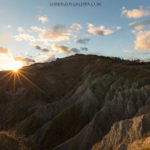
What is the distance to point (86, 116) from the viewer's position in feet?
108

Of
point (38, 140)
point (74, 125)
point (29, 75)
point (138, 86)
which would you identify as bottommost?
point (38, 140)

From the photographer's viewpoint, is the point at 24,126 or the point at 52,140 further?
the point at 24,126

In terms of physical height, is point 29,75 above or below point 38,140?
above

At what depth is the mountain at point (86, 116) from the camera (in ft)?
48.4

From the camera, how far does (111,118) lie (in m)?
25.1

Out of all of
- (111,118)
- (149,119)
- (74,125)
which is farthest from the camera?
(74,125)

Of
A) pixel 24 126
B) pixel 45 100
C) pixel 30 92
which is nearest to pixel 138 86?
pixel 24 126

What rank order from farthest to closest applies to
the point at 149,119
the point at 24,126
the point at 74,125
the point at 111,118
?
the point at 24,126 < the point at 74,125 < the point at 111,118 < the point at 149,119

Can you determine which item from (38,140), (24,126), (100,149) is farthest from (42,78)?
(100,149)

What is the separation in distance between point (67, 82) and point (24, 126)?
40.5 metres

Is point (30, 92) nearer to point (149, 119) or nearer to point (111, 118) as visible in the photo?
point (111, 118)

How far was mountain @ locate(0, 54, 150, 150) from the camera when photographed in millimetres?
14745

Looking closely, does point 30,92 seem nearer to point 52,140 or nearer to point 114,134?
point 52,140

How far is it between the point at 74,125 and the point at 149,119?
20365 millimetres
